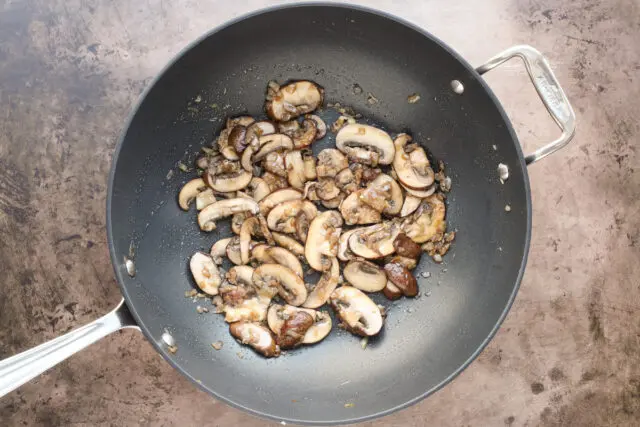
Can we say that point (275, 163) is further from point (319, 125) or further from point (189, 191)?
point (189, 191)

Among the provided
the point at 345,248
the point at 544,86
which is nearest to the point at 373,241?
the point at 345,248

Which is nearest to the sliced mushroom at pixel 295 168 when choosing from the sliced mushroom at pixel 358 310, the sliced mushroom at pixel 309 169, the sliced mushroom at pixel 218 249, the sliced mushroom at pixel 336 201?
the sliced mushroom at pixel 309 169

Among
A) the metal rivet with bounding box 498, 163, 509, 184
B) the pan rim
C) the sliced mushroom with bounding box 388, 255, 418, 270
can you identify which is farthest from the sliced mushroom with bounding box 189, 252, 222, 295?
the metal rivet with bounding box 498, 163, 509, 184

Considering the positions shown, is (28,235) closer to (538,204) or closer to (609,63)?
(538,204)

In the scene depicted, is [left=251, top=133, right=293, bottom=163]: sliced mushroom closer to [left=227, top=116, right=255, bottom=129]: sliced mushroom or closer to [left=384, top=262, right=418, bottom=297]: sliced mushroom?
[left=227, top=116, right=255, bottom=129]: sliced mushroom

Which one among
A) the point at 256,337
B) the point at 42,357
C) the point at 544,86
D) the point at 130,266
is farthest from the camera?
the point at 256,337
